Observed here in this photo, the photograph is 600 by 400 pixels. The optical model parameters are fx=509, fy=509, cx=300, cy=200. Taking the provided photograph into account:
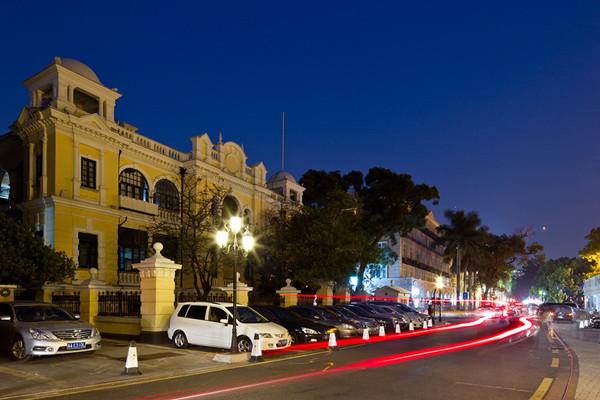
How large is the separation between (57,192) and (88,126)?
12.9 feet

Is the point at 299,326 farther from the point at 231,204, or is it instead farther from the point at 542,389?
the point at 231,204

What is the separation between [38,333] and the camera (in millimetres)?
13250

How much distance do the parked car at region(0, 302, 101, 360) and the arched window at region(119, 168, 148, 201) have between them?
1598 cm

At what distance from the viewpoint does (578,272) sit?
113m

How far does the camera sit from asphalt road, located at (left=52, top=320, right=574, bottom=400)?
945cm

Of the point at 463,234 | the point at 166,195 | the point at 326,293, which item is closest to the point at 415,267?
the point at 463,234

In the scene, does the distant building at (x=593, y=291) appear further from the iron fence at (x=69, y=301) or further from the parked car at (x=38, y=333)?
the parked car at (x=38, y=333)

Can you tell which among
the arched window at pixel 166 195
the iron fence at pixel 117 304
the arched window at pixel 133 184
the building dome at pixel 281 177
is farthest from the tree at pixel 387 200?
the iron fence at pixel 117 304

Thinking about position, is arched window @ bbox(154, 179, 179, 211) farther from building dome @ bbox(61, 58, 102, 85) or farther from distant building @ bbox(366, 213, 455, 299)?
distant building @ bbox(366, 213, 455, 299)

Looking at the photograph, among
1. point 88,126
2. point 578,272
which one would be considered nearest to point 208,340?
point 88,126

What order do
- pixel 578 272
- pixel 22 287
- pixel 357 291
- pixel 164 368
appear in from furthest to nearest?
pixel 578 272 < pixel 357 291 < pixel 22 287 < pixel 164 368

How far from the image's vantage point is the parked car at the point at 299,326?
61.5ft

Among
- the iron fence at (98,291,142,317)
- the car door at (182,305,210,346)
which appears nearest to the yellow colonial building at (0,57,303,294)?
the iron fence at (98,291,142,317)

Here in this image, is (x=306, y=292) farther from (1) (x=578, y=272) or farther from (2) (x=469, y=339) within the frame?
(1) (x=578, y=272)
